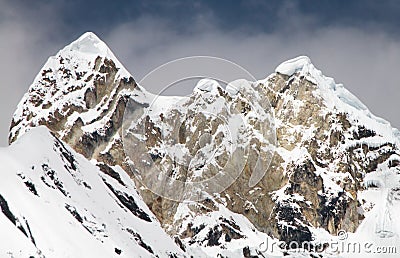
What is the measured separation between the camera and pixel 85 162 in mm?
137750

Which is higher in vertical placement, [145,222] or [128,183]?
[128,183]

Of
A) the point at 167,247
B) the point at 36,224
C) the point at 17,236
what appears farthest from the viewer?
the point at 167,247

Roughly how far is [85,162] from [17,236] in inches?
2306

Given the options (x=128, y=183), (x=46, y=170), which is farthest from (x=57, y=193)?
(x=128, y=183)

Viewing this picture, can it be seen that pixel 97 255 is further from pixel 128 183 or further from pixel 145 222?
pixel 128 183

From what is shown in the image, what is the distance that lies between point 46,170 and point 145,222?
3493cm

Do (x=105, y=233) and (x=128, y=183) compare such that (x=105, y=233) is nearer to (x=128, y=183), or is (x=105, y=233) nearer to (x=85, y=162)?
(x=85, y=162)

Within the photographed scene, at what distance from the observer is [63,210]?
339ft

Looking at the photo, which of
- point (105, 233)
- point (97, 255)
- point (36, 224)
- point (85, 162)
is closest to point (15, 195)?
point (36, 224)

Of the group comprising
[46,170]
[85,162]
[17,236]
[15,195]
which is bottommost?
[17,236]

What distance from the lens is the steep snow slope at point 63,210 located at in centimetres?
8550

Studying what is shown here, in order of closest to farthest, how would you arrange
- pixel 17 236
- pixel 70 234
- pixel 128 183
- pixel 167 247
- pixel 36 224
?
1. pixel 17 236
2. pixel 36 224
3. pixel 70 234
4. pixel 167 247
5. pixel 128 183

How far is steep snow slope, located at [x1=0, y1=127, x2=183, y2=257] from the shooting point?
85.5 meters

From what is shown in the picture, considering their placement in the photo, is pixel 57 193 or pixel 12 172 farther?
pixel 57 193
